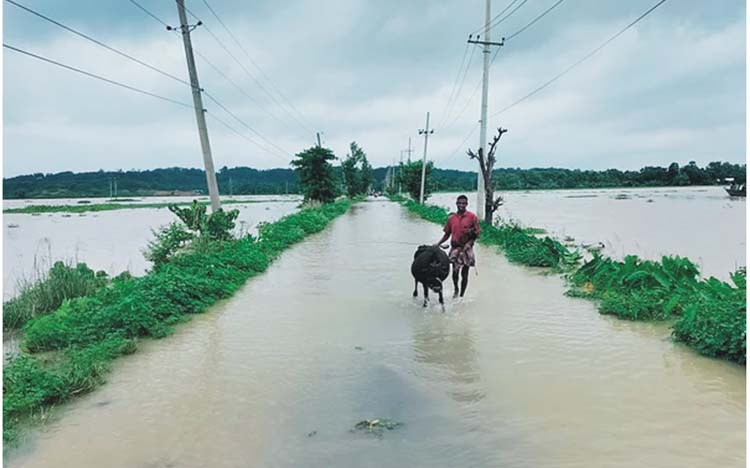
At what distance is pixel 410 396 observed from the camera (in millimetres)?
4980

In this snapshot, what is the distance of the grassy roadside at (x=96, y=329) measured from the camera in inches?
193

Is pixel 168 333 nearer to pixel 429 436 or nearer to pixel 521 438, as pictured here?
pixel 429 436

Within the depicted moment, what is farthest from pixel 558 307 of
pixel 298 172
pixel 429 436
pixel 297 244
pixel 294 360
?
pixel 298 172

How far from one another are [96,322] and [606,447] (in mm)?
6193

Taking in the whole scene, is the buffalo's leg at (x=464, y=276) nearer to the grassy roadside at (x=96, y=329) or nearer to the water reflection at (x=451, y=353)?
the water reflection at (x=451, y=353)

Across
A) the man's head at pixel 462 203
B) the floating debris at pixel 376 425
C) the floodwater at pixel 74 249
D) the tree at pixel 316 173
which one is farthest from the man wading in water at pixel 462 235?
the tree at pixel 316 173

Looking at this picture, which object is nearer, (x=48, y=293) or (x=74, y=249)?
(x=48, y=293)

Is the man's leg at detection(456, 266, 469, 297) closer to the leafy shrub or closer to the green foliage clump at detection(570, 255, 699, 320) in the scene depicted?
the green foliage clump at detection(570, 255, 699, 320)

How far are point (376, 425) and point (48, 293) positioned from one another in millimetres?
7565

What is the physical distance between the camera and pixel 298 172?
45.3 m

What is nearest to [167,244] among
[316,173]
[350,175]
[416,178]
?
[316,173]

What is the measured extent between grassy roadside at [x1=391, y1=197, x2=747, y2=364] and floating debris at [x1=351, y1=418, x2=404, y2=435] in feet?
13.0

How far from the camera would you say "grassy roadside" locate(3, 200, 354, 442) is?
4.89 metres

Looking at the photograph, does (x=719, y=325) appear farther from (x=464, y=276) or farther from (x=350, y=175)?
(x=350, y=175)
